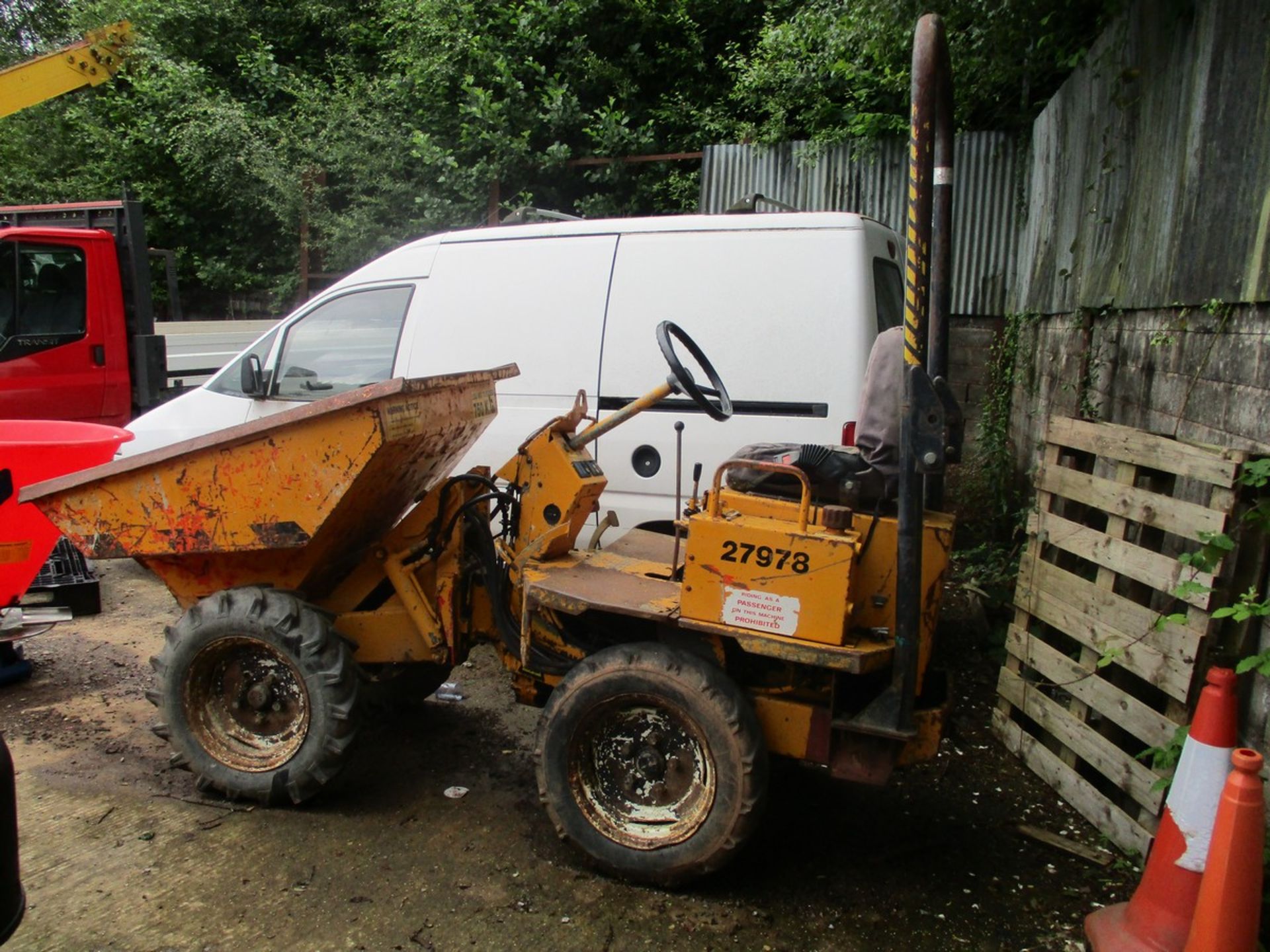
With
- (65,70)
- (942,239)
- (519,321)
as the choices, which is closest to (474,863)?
(942,239)

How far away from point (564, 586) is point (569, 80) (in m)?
9.31

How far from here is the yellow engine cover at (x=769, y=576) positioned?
9.91 feet

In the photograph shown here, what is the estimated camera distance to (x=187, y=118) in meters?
16.6

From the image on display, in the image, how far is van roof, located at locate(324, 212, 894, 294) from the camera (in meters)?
4.73

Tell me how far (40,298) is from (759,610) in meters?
7.05

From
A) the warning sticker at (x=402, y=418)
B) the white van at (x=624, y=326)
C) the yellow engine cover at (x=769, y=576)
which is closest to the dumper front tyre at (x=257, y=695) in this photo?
the warning sticker at (x=402, y=418)

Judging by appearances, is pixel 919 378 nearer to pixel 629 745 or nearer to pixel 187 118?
pixel 629 745

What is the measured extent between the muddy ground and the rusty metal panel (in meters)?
2.20

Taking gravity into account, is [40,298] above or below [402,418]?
above

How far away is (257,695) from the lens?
380 cm

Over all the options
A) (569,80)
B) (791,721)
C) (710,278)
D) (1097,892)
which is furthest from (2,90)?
(1097,892)

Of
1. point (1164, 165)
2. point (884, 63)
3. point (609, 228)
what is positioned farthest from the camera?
point (884, 63)

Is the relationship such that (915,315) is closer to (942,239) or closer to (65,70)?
(942,239)

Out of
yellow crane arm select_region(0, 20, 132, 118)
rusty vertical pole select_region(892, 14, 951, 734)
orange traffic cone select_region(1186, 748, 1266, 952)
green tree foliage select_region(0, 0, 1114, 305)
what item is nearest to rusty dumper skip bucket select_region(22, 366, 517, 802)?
rusty vertical pole select_region(892, 14, 951, 734)
